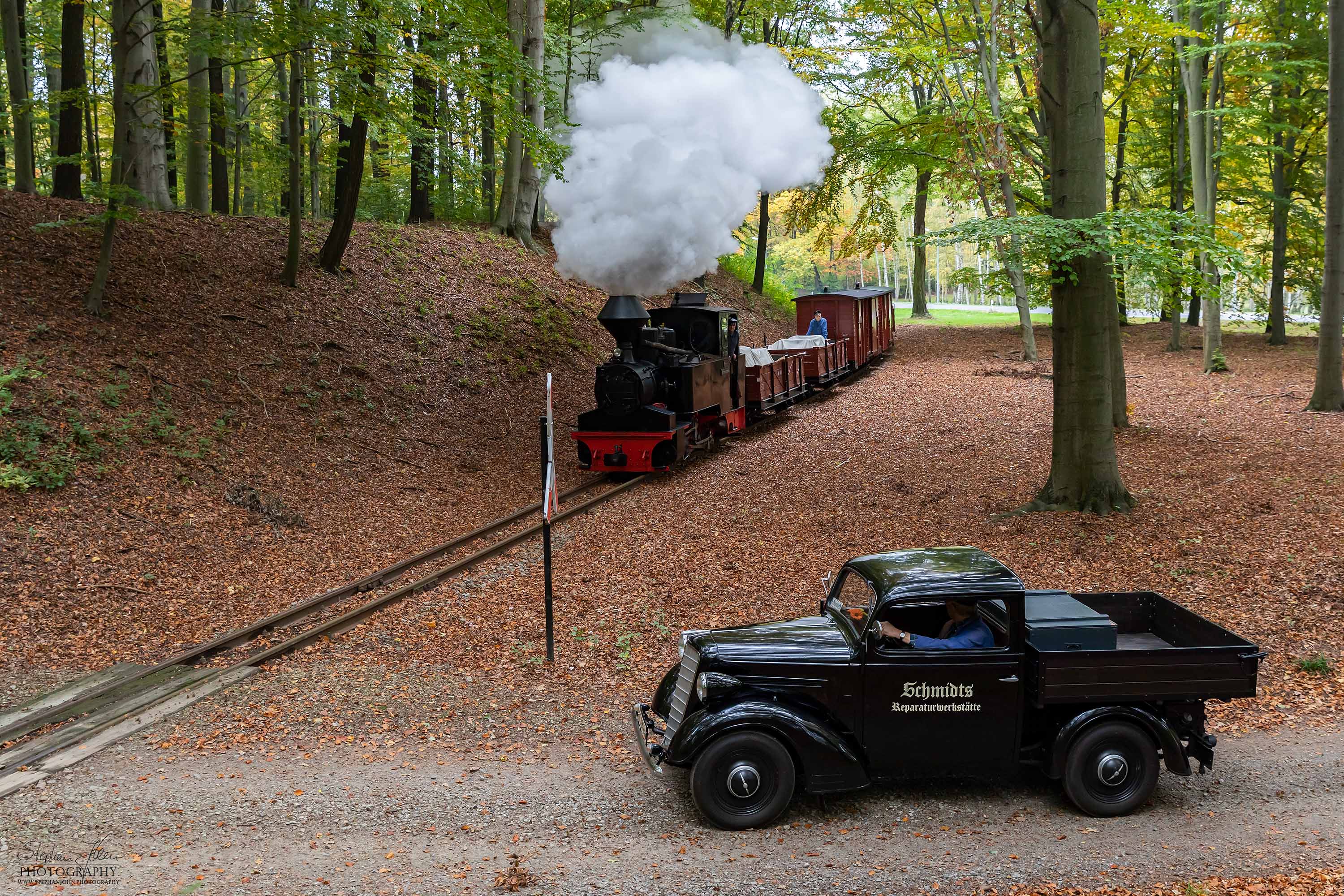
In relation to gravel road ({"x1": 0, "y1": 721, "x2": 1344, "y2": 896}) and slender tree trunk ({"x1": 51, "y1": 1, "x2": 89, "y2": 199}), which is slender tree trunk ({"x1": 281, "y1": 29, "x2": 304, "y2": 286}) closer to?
slender tree trunk ({"x1": 51, "y1": 1, "x2": 89, "y2": 199})

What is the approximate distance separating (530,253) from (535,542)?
1551cm

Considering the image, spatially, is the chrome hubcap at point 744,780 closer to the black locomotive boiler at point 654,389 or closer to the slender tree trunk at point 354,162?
the black locomotive boiler at point 654,389

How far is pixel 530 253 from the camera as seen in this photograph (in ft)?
84.7

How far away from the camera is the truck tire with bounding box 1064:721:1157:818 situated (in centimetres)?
564

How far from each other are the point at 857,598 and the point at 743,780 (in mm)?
1412

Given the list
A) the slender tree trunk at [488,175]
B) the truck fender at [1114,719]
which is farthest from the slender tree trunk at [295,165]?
the truck fender at [1114,719]

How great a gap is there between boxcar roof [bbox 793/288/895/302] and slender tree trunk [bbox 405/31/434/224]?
446 inches

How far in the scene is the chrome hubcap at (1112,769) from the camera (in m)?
5.64

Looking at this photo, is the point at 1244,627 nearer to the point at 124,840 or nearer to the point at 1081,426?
the point at 1081,426

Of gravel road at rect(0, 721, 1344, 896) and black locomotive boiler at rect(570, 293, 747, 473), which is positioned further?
black locomotive boiler at rect(570, 293, 747, 473)

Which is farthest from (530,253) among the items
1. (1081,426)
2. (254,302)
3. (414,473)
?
(1081,426)

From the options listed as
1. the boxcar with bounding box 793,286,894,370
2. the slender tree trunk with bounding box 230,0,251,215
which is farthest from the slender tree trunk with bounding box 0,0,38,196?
the boxcar with bounding box 793,286,894,370

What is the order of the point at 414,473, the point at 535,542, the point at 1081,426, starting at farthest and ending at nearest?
the point at 414,473 < the point at 535,542 < the point at 1081,426

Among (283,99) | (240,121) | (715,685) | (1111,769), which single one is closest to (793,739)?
(715,685)
